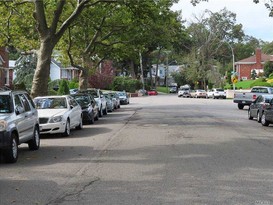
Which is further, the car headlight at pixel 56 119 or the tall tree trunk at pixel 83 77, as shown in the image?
the tall tree trunk at pixel 83 77

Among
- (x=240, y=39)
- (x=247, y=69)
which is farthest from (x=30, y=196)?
(x=240, y=39)

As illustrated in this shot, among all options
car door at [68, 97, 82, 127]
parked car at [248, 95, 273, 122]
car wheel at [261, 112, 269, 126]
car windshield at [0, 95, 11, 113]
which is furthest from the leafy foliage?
car windshield at [0, 95, 11, 113]

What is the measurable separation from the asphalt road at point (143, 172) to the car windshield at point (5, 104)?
125 centimetres

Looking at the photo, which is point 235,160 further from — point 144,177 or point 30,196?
point 30,196

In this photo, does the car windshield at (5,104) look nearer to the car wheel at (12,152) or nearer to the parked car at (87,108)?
the car wheel at (12,152)

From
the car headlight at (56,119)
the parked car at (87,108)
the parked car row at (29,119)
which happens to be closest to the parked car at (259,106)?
the parked car at (87,108)

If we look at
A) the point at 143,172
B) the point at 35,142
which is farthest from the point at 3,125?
the point at 143,172

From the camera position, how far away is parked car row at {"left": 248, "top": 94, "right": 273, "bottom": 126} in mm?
21006

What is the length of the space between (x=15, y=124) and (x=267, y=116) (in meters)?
13.1

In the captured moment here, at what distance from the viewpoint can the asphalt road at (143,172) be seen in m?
7.35

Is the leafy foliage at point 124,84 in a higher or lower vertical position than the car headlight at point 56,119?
higher

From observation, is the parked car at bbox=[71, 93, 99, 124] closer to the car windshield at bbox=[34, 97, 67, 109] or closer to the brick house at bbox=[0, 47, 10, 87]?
the car windshield at bbox=[34, 97, 67, 109]

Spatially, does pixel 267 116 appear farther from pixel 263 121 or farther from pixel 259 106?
pixel 259 106

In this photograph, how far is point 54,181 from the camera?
28.6ft
